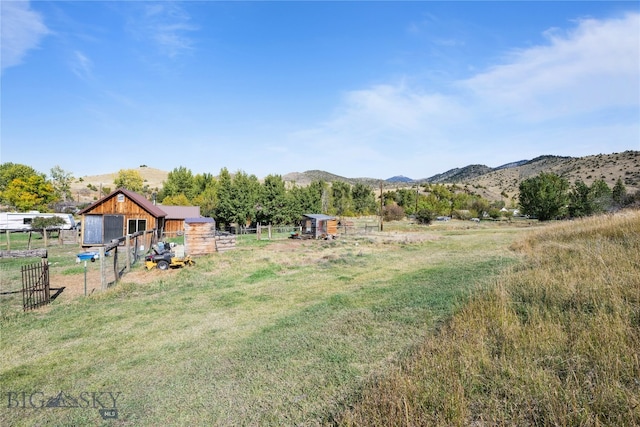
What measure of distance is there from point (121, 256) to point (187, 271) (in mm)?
9714

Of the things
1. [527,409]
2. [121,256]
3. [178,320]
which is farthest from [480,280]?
[121,256]

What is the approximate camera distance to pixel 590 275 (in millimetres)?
7438

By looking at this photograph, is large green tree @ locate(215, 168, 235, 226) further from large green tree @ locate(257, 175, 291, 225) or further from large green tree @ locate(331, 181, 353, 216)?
large green tree @ locate(331, 181, 353, 216)

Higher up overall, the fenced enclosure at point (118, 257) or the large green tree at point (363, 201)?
the large green tree at point (363, 201)

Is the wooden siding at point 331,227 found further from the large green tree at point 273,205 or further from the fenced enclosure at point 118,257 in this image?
the fenced enclosure at point 118,257

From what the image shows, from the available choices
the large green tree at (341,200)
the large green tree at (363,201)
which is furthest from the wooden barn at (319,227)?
the large green tree at (363,201)

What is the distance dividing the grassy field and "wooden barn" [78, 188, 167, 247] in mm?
20101

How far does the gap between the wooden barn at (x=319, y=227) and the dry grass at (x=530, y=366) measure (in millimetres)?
26598

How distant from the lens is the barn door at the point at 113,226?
3031cm

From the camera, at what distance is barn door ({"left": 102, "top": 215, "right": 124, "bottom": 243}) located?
30.3m

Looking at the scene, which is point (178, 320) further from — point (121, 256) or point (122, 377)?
point (121, 256)

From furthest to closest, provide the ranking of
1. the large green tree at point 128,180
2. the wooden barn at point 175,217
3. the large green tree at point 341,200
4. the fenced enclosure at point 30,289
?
the large green tree at point 128,180, the large green tree at point 341,200, the wooden barn at point 175,217, the fenced enclosure at point 30,289

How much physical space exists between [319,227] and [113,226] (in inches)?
795

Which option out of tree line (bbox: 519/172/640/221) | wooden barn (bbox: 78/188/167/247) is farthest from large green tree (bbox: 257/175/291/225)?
tree line (bbox: 519/172/640/221)
